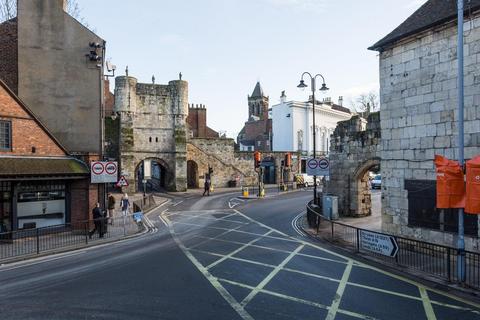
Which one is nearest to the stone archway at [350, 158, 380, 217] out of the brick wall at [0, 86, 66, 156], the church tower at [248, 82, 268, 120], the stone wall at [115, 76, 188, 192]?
the brick wall at [0, 86, 66, 156]

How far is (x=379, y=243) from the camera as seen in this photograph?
12.9 meters

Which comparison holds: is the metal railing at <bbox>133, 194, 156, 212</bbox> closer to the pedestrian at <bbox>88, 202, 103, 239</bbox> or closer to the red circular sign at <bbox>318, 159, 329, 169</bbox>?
the pedestrian at <bbox>88, 202, 103, 239</bbox>

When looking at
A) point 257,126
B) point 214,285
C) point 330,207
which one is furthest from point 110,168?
point 257,126

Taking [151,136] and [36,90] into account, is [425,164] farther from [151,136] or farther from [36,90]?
[151,136]

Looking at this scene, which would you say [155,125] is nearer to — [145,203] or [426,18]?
[145,203]

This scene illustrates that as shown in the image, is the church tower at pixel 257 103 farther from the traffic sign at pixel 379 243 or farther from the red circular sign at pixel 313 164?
the traffic sign at pixel 379 243

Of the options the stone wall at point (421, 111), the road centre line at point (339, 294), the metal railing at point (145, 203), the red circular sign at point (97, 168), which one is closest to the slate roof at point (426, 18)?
the stone wall at point (421, 111)

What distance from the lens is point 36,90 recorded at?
20.7 meters

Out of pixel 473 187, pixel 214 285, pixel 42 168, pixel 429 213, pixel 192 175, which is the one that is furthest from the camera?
pixel 192 175

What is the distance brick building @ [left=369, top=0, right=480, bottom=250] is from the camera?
485 inches

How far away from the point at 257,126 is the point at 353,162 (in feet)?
176

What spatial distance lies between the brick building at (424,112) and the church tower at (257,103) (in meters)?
71.0

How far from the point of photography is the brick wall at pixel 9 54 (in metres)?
20.6

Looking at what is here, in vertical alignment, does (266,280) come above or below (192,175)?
below
